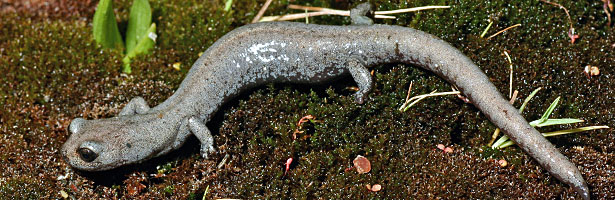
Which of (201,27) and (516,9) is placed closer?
(516,9)

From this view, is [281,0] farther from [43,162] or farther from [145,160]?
[43,162]

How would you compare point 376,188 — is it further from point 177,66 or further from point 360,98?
point 177,66

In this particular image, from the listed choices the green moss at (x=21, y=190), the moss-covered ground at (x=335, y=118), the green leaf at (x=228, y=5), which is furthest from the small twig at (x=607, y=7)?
the green moss at (x=21, y=190)

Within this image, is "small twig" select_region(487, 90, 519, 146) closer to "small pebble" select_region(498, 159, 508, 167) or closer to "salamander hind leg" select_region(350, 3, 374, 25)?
"small pebble" select_region(498, 159, 508, 167)

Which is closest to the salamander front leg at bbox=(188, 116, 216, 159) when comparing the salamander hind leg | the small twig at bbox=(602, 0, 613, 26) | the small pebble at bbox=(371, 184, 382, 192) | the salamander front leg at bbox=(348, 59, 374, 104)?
the salamander front leg at bbox=(348, 59, 374, 104)

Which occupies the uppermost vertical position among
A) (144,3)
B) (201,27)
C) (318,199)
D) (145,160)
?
(144,3)

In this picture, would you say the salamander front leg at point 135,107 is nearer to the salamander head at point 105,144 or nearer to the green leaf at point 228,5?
the salamander head at point 105,144

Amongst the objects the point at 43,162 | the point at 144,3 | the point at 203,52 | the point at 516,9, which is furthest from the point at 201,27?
the point at 516,9

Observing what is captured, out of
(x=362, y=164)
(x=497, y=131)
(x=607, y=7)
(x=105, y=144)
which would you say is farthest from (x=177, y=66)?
(x=607, y=7)
